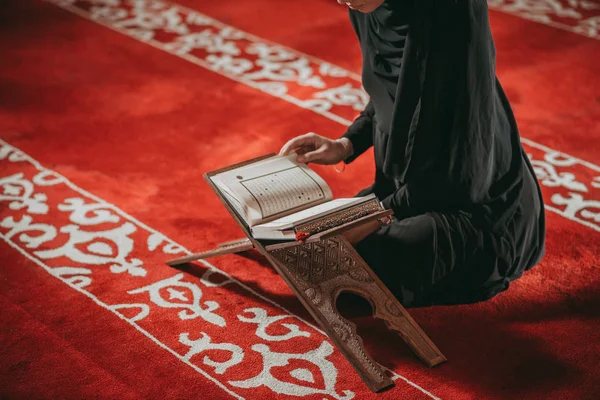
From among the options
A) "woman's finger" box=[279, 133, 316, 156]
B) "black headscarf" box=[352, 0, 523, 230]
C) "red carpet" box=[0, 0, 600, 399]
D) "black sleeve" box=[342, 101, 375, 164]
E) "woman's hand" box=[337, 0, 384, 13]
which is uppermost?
"woman's hand" box=[337, 0, 384, 13]

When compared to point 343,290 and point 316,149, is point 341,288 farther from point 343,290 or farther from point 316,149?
point 316,149

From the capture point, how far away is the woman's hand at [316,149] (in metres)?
1.96

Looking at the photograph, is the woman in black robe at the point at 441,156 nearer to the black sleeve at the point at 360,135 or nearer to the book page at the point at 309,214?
the black sleeve at the point at 360,135

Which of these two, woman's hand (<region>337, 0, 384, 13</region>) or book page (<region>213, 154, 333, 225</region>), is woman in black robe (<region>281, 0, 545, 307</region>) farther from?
book page (<region>213, 154, 333, 225</region>)

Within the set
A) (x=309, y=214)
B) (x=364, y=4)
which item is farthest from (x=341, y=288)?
(x=364, y=4)

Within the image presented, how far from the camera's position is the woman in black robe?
1712 millimetres

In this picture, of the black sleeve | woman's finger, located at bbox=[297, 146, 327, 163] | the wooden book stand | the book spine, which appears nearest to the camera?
the book spine

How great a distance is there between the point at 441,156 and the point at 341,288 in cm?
41

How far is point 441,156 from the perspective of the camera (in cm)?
186

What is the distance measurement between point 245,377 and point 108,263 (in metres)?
0.68

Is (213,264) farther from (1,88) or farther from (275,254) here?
(1,88)

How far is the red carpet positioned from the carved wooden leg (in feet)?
0.16

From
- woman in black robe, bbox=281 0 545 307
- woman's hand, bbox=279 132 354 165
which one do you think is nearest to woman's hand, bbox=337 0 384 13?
woman in black robe, bbox=281 0 545 307

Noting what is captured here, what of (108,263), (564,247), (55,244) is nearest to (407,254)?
(564,247)
